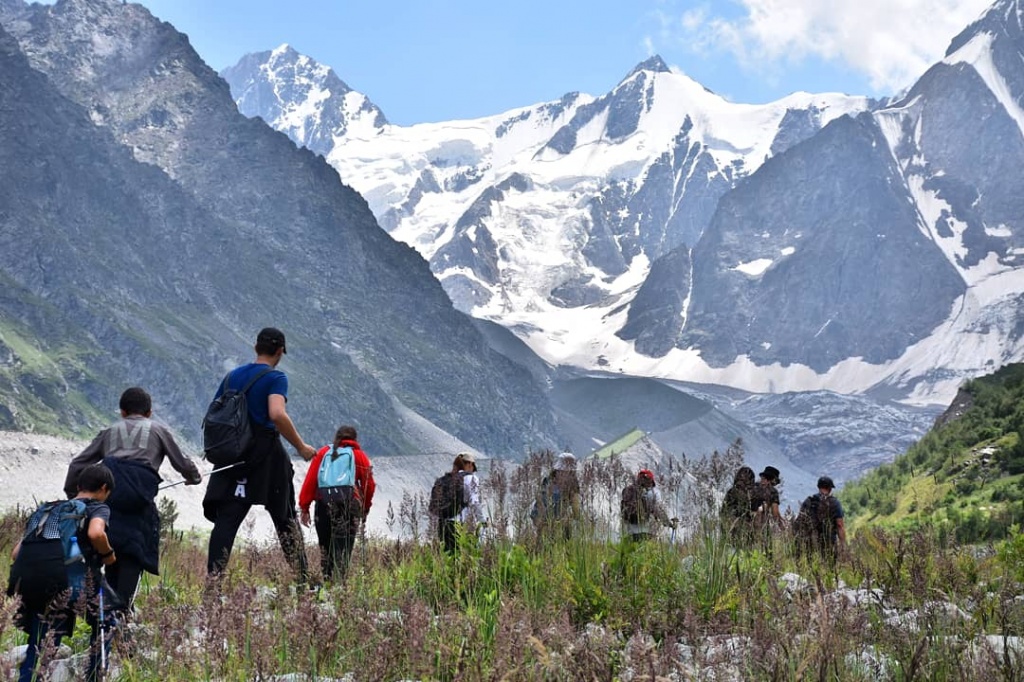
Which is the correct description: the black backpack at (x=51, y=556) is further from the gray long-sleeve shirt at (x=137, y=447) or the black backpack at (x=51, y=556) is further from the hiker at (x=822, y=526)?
the hiker at (x=822, y=526)

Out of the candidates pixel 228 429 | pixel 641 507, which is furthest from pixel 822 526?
pixel 228 429

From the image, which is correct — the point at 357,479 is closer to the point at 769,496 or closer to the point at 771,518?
the point at 771,518

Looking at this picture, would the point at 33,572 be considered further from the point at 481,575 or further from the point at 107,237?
the point at 107,237

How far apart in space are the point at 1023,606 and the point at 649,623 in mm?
2122

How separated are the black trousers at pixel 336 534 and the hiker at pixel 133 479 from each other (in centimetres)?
116

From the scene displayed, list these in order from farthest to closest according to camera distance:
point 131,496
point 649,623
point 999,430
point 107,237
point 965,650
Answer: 1. point 107,237
2. point 999,430
3. point 131,496
4. point 649,623
5. point 965,650

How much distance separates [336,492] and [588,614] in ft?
10.2

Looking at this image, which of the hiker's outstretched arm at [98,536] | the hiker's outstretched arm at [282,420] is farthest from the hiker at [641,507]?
the hiker's outstretched arm at [98,536]

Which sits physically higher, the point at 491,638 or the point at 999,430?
the point at 999,430

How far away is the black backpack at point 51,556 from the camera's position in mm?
5727

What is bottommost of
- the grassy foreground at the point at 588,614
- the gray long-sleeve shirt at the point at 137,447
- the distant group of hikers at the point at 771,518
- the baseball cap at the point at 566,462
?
the grassy foreground at the point at 588,614

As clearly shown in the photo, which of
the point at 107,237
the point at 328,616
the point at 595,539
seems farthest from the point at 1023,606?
the point at 107,237

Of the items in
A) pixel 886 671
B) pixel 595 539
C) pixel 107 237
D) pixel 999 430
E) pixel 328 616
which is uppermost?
pixel 107 237

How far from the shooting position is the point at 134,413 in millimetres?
7188
